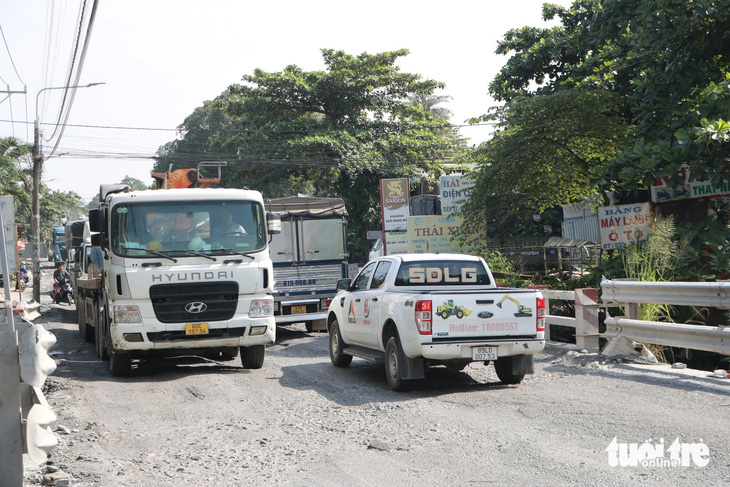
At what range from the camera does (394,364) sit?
9.82 meters

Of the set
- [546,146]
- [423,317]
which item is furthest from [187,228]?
[546,146]

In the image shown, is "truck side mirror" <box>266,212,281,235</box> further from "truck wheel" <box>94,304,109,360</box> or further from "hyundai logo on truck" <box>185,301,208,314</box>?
"truck wheel" <box>94,304,109,360</box>

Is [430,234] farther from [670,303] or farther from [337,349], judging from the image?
[670,303]

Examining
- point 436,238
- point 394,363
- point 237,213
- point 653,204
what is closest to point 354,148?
point 436,238

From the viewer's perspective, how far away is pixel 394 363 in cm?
982

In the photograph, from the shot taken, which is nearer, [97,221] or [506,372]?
[506,372]

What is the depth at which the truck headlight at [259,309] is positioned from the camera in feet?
38.9

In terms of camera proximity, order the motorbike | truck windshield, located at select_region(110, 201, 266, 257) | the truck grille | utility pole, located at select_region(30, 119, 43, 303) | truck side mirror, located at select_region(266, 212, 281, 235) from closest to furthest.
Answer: the truck grille
truck windshield, located at select_region(110, 201, 266, 257)
truck side mirror, located at select_region(266, 212, 281, 235)
the motorbike
utility pole, located at select_region(30, 119, 43, 303)

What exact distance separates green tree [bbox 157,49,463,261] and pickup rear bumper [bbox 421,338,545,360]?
27.2 meters

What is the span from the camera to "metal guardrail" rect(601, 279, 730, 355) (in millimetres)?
9242

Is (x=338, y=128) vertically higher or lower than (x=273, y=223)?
→ higher

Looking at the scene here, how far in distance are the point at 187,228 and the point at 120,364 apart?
2242 millimetres

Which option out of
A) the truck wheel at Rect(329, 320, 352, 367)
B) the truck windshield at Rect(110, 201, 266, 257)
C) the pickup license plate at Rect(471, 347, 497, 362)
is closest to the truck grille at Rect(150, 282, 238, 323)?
the truck windshield at Rect(110, 201, 266, 257)

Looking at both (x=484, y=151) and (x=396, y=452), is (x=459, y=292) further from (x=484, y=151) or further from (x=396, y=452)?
(x=484, y=151)
